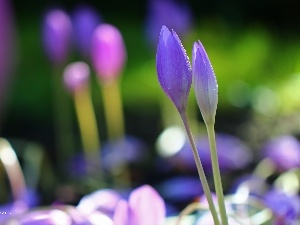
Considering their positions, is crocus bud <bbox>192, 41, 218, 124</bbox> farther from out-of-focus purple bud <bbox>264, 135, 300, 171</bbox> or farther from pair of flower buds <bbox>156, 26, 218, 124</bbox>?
out-of-focus purple bud <bbox>264, 135, 300, 171</bbox>

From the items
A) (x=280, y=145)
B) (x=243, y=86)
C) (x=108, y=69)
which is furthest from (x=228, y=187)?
(x=243, y=86)

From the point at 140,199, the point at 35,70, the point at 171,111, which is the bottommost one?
the point at 140,199

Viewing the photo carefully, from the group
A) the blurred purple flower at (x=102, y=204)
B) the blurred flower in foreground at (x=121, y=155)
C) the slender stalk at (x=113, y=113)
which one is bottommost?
the blurred purple flower at (x=102, y=204)

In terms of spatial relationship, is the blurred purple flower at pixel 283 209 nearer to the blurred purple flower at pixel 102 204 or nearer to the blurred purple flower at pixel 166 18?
the blurred purple flower at pixel 102 204

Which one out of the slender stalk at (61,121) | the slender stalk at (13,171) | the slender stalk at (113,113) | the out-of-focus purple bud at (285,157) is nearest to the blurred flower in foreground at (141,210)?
the slender stalk at (13,171)

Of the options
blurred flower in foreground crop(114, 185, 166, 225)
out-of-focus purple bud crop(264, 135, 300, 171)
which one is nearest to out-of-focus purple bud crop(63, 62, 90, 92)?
out-of-focus purple bud crop(264, 135, 300, 171)

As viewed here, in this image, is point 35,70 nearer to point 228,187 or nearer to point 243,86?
point 243,86

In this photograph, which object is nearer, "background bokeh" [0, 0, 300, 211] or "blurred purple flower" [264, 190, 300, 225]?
"blurred purple flower" [264, 190, 300, 225]
